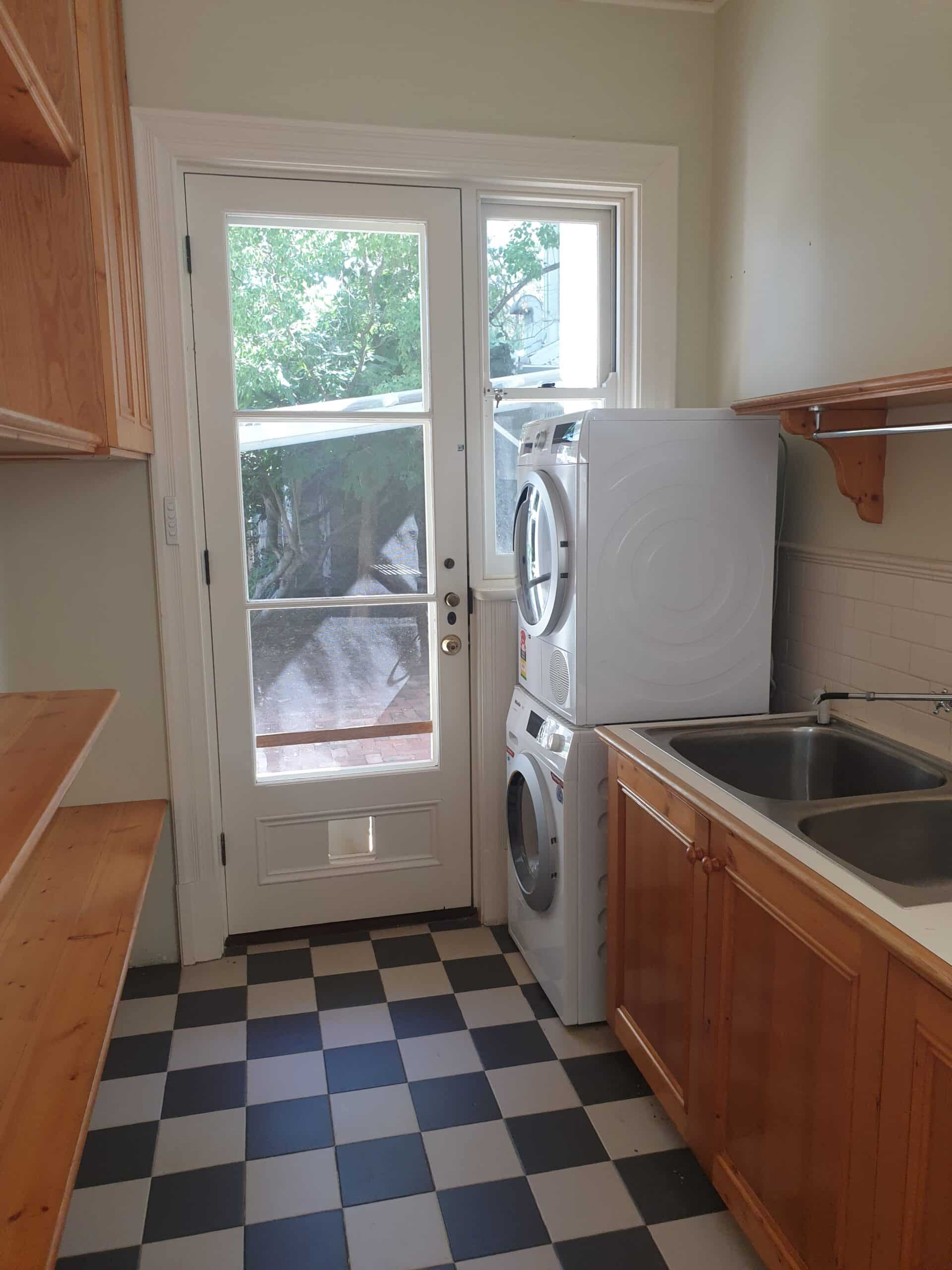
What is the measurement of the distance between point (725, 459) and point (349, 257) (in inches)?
50.5

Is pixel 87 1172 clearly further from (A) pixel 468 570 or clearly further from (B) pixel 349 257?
(B) pixel 349 257

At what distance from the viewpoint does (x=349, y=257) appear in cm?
286

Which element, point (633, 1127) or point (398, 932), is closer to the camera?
point (633, 1127)

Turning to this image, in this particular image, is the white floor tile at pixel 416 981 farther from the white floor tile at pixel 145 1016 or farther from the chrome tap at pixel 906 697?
the chrome tap at pixel 906 697

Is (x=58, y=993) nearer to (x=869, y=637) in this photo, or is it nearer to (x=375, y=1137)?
(x=375, y=1137)

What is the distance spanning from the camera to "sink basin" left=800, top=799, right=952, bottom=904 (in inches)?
69.5

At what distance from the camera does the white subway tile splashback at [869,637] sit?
2100 millimetres

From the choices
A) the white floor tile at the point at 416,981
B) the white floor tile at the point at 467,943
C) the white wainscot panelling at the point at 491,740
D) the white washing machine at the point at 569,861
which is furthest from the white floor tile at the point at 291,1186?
the white wainscot panelling at the point at 491,740

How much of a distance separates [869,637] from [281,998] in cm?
187

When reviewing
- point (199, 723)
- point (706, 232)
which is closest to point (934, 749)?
point (706, 232)

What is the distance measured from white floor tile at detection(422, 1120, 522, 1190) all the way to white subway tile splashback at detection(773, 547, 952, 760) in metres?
1.27

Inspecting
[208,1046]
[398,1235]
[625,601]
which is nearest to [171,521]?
[625,601]

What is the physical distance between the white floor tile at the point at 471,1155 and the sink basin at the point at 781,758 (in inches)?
37.5

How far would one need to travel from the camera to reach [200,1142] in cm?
216
